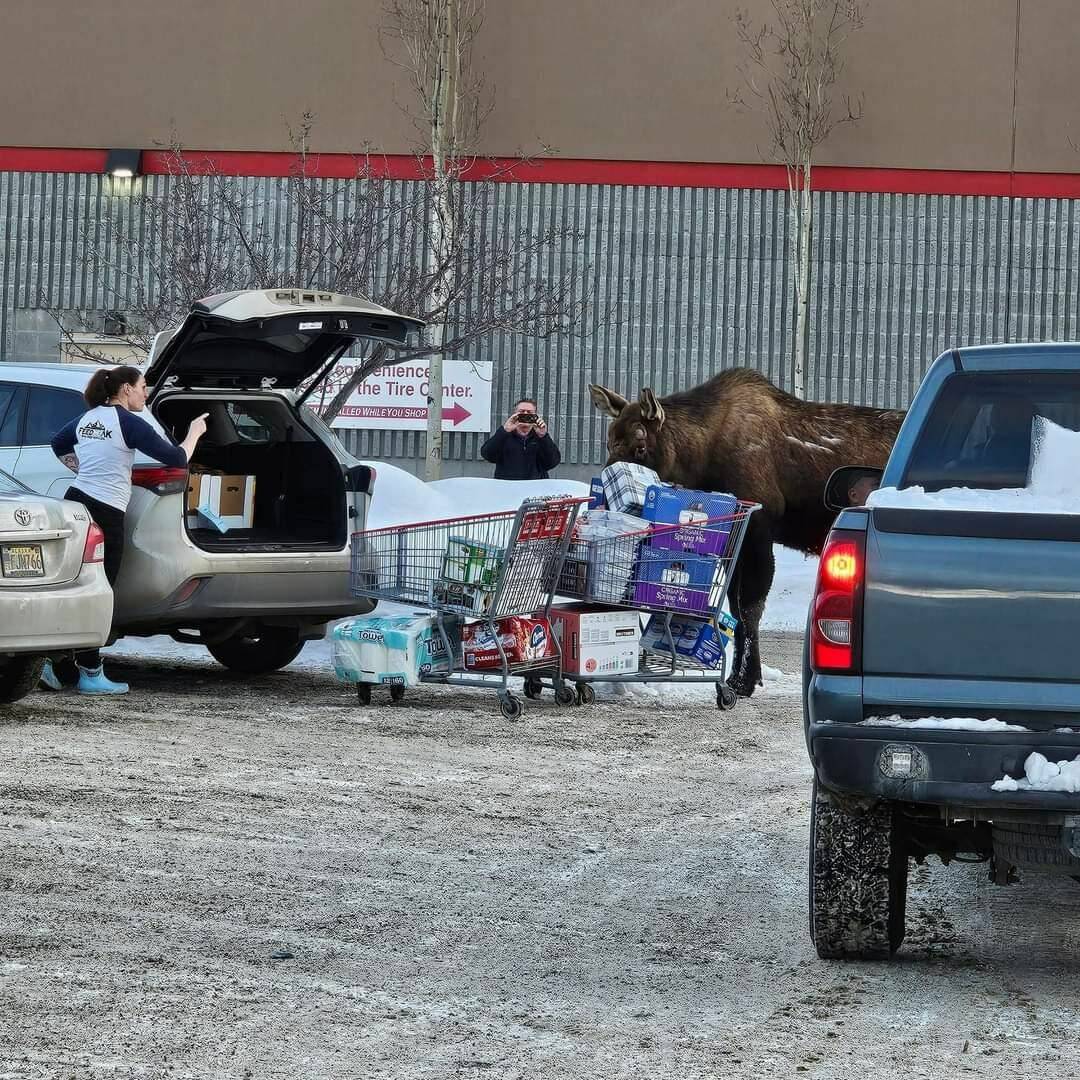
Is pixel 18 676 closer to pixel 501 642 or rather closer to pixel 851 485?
pixel 501 642

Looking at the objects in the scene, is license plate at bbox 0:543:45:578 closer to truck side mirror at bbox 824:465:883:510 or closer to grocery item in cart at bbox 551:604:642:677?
grocery item in cart at bbox 551:604:642:677

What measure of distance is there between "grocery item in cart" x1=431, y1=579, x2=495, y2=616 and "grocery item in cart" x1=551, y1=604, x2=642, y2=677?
0.72 m

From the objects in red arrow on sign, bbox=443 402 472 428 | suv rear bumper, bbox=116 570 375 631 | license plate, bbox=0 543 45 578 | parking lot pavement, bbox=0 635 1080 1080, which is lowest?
parking lot pavement, bbox=0 635 1080 1080

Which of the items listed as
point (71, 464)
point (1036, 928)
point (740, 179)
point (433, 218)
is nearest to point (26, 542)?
point (71, 464)

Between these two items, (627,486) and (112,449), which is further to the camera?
(627,486)

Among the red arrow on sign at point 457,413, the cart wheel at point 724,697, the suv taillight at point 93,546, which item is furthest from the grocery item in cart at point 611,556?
the red arrow on sign at point 457,413

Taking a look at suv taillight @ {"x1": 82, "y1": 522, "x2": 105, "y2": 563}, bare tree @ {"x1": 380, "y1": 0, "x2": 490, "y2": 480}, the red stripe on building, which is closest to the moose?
suv taillight @ {"x1": 82, "y1": 522, "x2": 105, "y2": 563}

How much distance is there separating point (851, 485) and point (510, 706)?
4.99 metres

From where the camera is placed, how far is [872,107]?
91.6 ft

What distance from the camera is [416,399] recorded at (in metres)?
27.9

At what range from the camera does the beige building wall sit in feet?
90.8

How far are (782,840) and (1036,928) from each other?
1.61m

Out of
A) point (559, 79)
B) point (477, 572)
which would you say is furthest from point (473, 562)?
point (559, 79)

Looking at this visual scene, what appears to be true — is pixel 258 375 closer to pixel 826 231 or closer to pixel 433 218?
pixel 433 218
